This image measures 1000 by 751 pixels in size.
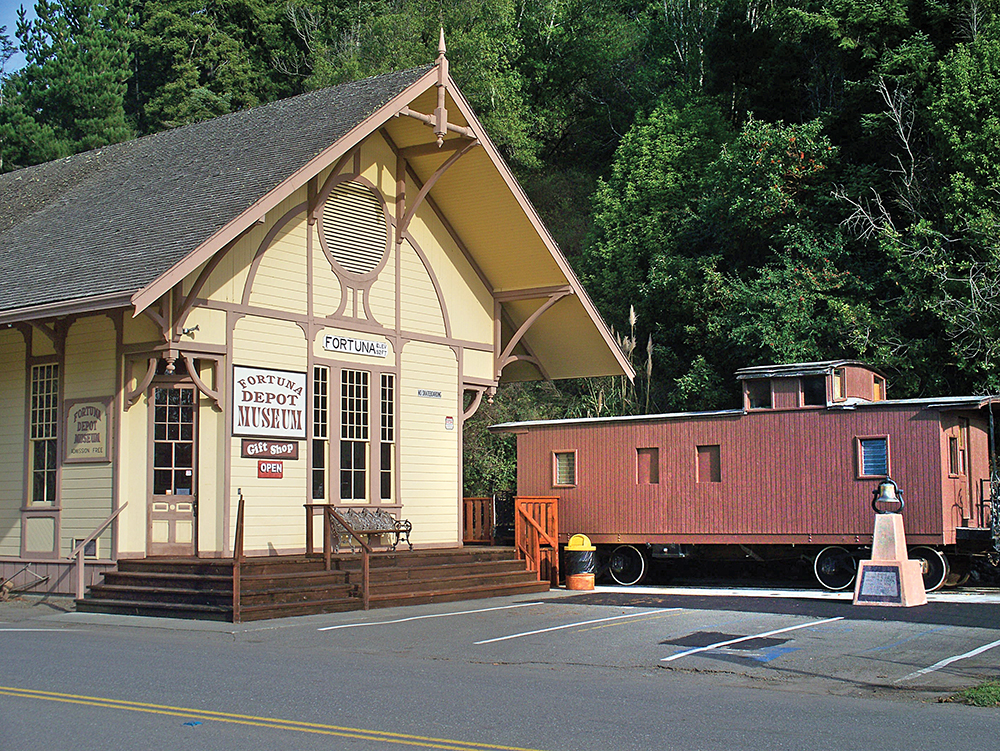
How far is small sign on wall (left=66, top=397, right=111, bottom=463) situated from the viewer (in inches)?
656

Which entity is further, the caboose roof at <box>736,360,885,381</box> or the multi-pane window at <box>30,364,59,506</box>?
the caboose roof at <box>736,360,885,381</box>

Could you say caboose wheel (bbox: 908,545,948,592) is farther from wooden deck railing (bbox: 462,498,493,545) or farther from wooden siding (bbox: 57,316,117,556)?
wooden siding (bbox: 57,316,117,556)

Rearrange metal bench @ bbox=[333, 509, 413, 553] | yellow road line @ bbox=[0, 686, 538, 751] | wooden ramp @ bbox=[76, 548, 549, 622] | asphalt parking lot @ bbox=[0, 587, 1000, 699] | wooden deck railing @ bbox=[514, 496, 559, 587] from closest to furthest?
yellow road line @ bbox=[0, 686, 538, 751]
asphalt parking lot @ bbox=[0, 587, 1000, 699]
wooden ramp @ bbox=[76, 548, 549, 622]
metal bench @ bbox=[333, 509, 413, 553]
wooden deck railing @ bbox=[514, 496, 559, 587]

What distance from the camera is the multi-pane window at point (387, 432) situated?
19.5 metres

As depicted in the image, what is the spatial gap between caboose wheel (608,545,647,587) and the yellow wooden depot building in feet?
13.6

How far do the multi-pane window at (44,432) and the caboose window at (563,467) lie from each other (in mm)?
10224

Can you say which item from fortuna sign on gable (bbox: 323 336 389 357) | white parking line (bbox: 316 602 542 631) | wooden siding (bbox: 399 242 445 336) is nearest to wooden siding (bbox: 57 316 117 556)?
fortuna sign on gable (bbox: 323 336 389 357)

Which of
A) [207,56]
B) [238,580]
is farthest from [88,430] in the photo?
[207,56]

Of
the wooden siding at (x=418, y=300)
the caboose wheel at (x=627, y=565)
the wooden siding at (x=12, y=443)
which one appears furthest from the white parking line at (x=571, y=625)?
the wooden siding at (x=12, y=443)

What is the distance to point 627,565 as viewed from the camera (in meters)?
23.8

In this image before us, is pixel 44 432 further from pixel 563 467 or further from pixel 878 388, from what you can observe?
pixel 878 388

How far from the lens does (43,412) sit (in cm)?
1777

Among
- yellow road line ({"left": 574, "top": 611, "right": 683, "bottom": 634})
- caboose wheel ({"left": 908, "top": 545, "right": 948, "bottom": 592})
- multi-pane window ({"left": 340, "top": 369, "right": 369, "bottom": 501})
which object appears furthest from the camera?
caboose wheel ({"left": 908, "top": 545, "right": 948, "bottom": 592})

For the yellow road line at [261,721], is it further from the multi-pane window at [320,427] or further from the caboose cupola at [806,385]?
the caboose cupola at [806,385]
